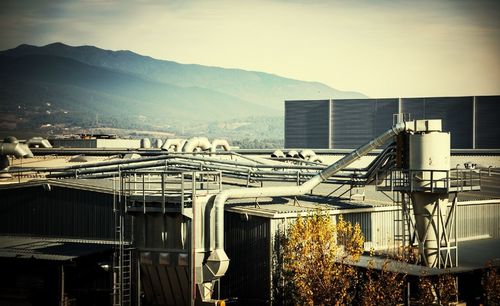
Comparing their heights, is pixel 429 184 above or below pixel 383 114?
below

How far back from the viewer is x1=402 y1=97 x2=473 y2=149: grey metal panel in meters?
158

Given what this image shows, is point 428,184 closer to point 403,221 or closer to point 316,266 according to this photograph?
point 403,221

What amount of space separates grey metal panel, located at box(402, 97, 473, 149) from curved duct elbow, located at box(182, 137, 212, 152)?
8762cm

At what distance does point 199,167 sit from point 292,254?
42.4 ft

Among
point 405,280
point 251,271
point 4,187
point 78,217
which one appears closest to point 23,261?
point 78,217

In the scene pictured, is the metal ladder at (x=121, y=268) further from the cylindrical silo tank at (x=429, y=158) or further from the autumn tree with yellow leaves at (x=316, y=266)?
the cylindrical silo tank at (x=429, y=158)

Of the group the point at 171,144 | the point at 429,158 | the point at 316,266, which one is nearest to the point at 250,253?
the point at 316,266

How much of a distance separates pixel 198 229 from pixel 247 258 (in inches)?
142

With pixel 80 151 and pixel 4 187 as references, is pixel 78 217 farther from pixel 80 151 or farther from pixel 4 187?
pixel 80 151

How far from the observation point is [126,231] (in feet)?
125

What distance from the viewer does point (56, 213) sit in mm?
42656

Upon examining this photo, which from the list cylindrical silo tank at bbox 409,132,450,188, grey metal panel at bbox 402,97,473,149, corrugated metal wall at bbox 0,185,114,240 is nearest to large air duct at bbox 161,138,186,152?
corrugated metal wall at bbox 0,185,114,240

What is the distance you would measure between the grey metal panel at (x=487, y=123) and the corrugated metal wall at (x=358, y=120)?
62.0 feet

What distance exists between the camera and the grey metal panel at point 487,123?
15150 cm
